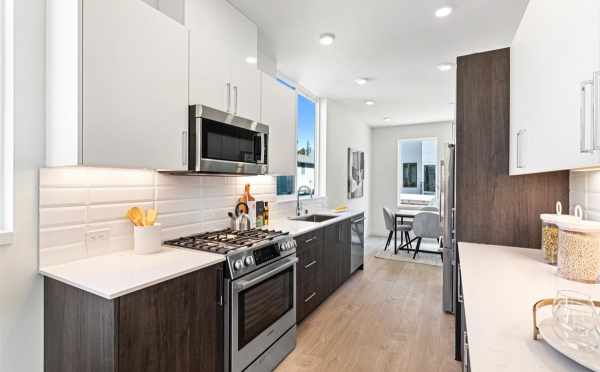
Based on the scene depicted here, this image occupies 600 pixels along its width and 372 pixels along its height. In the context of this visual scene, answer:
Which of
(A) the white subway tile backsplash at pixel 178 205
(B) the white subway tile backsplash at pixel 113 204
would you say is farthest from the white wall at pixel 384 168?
(A) the white subway tile backsplash at pixel 178 205

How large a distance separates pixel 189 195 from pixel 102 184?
2.05 ft

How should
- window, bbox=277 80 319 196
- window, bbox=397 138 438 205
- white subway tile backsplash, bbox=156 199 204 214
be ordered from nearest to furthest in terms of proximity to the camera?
white subway tile backsplash, bbox=156 199 204 214
window, bbox=277 80 319 196
window, bbox=397 138 438 205

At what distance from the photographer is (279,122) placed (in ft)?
9.14

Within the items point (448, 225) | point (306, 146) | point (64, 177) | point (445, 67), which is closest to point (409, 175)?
point (306, 146)

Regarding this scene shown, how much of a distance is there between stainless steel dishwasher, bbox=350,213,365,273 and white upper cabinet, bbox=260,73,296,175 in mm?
1469

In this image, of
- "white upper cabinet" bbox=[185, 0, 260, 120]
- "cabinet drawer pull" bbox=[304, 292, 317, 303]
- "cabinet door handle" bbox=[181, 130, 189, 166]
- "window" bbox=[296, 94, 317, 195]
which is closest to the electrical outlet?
"cabinet door handle" bbox=[181, 130, 189, 166]

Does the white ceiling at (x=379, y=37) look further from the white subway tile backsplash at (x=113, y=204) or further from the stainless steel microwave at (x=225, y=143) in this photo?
the white subway tile backsplash at (x=113, y=204)

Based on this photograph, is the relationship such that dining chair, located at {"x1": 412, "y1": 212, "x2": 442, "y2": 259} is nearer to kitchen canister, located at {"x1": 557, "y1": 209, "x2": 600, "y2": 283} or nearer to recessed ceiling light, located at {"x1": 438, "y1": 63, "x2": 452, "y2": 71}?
recessed ceiling light, located at {"x1": 438, "y1": 63, "x2": 452, "y2": 71}

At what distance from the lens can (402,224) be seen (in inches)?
219

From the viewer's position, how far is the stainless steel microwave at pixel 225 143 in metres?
1.84

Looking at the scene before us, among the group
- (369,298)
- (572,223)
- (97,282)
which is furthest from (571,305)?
(369,298)

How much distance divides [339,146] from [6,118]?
14.8 ft

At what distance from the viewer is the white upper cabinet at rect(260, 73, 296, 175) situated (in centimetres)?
259

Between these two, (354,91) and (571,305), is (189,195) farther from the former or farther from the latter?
(354,91)
